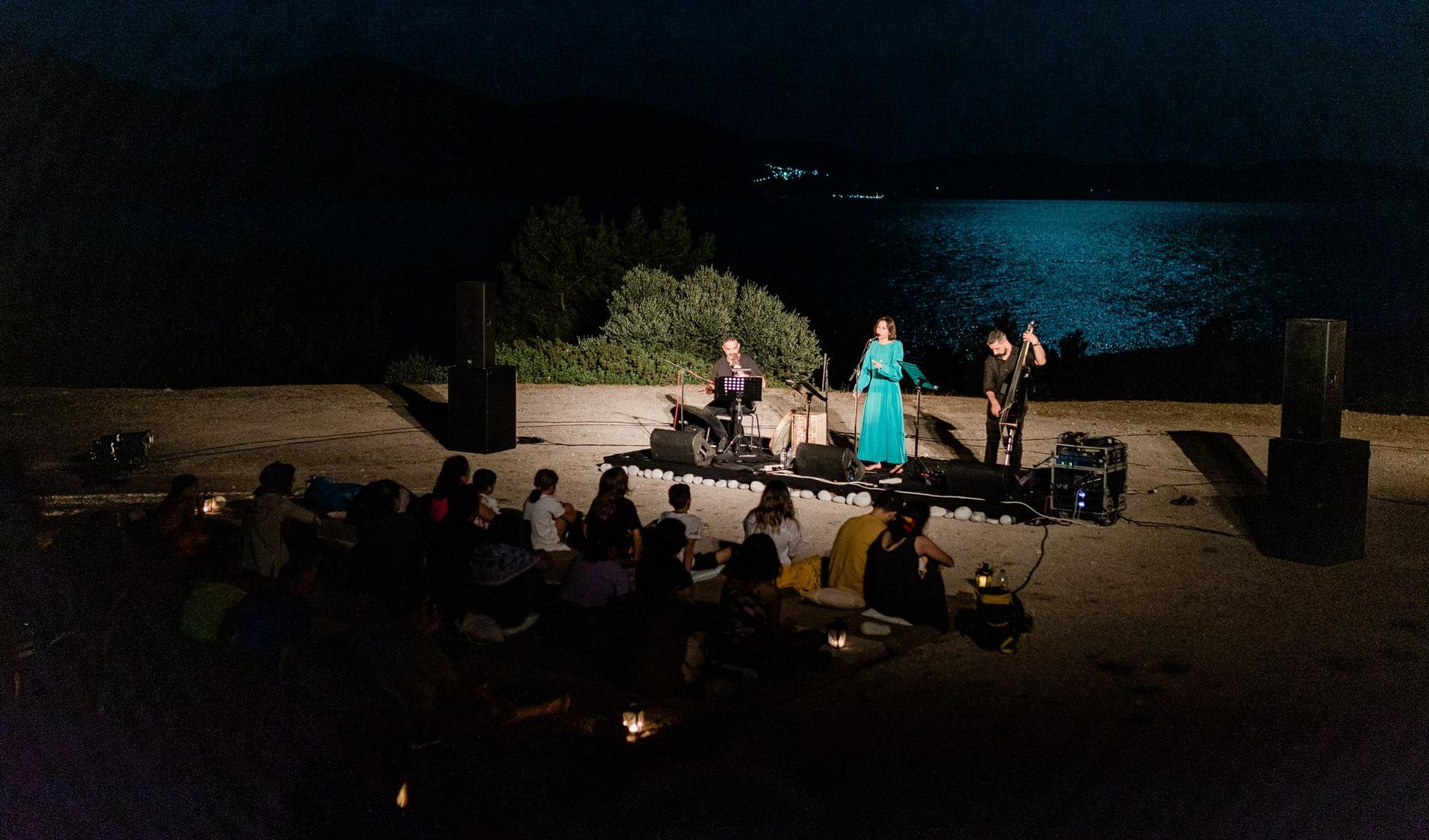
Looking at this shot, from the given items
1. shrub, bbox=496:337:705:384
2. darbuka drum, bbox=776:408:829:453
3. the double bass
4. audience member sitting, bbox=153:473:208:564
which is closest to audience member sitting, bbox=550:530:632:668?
audience member sitting, bbox=153:473:208:564

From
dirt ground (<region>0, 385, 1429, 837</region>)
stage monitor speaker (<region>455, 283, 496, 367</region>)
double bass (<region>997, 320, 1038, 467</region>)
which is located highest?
stage monitor speaker (<region>455, 283, 496, 367</region>)

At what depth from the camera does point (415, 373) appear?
896 inches

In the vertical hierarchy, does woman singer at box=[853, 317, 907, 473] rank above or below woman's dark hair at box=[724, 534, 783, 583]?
above

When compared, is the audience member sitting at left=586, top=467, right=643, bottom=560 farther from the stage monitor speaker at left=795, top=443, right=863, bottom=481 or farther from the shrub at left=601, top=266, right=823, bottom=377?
the shrub at left=601, top=266, right=823, bottom=377

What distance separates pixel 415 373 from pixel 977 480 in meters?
14.1

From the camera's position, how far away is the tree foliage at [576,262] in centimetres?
2912

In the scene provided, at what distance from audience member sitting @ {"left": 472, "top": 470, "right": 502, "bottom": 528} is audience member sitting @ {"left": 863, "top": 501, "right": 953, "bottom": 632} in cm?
268

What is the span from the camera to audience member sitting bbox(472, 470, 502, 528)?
327 inches

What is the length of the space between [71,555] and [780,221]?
163128 millimetres

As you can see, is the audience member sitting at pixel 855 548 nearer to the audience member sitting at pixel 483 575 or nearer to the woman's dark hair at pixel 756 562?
the woman's dark hair at pixel 756 562

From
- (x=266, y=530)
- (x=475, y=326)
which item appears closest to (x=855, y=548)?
(x=266, y=530)

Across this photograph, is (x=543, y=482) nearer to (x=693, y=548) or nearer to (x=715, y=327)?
(x=693, y=548)

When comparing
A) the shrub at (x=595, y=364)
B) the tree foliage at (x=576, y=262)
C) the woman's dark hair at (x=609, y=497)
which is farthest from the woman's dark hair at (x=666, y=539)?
the tree foliage at (x=576, y=262)

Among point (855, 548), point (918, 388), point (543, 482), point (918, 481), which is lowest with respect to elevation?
point (918, 481)
